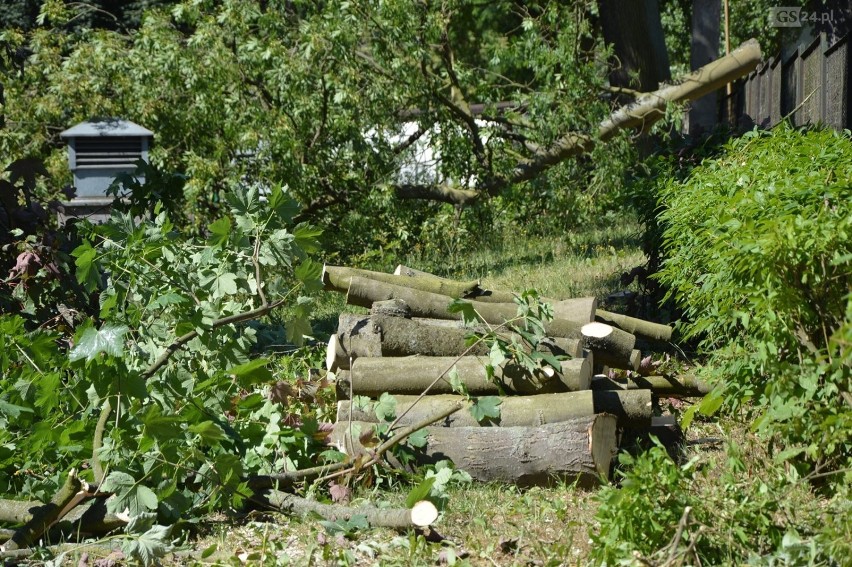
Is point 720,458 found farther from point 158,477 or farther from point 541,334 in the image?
point 158,477

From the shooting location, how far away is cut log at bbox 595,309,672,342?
6.58m

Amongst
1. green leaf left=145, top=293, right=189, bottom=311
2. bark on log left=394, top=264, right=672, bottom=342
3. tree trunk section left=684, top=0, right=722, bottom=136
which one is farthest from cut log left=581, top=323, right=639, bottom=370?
tree trunk section left=684, top=0, right=722, bottom=136

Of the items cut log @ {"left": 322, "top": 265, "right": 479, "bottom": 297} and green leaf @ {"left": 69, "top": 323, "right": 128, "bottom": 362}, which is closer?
green leaf @ {"left": 69, "top": 323, "right": 128, "bottom": 362}

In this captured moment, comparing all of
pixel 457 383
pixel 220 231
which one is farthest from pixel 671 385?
pixel 220 231

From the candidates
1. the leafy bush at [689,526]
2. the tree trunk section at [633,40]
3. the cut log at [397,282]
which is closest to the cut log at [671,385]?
the cut log at [397,282]

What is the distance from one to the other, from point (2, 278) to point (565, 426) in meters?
3.76

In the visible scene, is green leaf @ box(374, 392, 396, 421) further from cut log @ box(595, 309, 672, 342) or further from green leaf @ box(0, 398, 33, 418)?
cut log @ box(595, 309, 672, 342)

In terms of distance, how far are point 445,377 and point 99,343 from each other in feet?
→ 6.27

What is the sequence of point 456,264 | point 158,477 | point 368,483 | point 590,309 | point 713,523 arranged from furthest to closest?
point 456,264
point 590,309
point 368,483
point 158,477
point 713,523

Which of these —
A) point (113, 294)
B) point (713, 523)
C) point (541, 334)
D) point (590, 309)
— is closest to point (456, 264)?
point (590, 309)

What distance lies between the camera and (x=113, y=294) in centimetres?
474

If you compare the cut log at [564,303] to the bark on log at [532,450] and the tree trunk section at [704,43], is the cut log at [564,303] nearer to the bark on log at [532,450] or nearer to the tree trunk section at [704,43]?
the bark on log at [532,450]

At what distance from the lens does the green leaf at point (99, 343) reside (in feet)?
13.8

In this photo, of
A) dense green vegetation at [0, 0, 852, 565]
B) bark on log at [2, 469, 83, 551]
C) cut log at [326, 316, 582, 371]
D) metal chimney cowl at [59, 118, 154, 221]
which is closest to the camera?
dense green vegetation at [0, 0, 852, 565]
